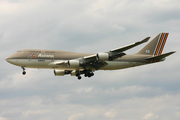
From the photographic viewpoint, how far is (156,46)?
233 feet

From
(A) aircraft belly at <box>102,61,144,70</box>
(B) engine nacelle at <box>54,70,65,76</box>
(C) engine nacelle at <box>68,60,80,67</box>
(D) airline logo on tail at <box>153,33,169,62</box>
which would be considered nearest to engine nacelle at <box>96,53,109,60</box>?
(C) engine nacelle at <box>68,60,80,67</box>

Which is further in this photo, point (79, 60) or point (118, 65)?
point (118, 65)

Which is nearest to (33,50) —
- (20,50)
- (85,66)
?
(20,50)

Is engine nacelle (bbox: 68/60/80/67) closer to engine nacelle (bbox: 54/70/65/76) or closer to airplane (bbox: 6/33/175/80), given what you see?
airplane (bbox: 6/33/175/80)

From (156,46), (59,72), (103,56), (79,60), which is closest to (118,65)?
Answer: (103,56)

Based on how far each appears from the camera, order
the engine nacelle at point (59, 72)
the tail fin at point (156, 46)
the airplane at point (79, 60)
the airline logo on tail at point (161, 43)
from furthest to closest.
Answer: the airline logo on tail at point (161, 43)
the tail fin at point (156, 46)
the engine nacelle at point (59, 72)
the airplane at point (79, 60)

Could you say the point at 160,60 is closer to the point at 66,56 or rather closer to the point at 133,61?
the point at 133,61

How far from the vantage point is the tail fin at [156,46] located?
70.1 metres

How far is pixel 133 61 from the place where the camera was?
6681cm

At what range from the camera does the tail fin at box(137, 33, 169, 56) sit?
7012 cm

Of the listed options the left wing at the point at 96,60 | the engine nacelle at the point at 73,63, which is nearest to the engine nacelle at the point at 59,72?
the left wing at the point at 96,60

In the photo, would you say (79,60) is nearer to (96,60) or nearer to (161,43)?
(96,60)

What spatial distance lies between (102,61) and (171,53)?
14758mm

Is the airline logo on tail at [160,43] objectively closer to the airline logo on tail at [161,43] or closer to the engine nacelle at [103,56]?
the airline logo on tail at [161,43]
